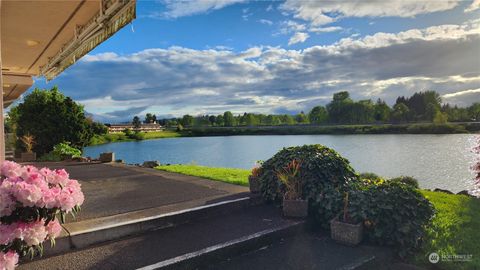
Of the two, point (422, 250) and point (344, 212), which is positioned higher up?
point (344, 212)

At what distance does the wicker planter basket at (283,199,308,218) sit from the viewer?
4.67 metres

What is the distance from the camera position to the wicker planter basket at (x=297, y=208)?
4.67 metres

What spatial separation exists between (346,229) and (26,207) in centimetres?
336

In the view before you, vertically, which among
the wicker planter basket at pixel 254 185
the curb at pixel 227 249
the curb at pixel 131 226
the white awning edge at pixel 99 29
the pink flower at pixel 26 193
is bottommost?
the curb at pixel 227 249

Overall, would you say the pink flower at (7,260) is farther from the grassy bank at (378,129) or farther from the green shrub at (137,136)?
the green shrub at (137,136)

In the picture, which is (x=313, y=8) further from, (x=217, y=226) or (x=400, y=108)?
(x=400, y=108)

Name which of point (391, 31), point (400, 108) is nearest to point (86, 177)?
point (391, 31)

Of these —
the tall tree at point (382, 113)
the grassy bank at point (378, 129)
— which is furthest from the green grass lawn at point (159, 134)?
the tall tree at point (382, 113)

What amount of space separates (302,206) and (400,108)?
203 feet

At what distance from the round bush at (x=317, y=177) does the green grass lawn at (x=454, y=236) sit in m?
1.13

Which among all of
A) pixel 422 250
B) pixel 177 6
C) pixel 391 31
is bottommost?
pixel 422 250

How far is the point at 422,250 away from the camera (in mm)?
3920

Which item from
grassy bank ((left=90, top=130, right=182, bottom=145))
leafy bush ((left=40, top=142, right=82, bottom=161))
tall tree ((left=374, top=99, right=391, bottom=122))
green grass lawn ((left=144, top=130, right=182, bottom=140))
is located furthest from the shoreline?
leafy bush ((left=40, top=142, right=82, bottom=161))

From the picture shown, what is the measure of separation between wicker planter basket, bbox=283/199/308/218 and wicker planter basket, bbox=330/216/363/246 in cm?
55
